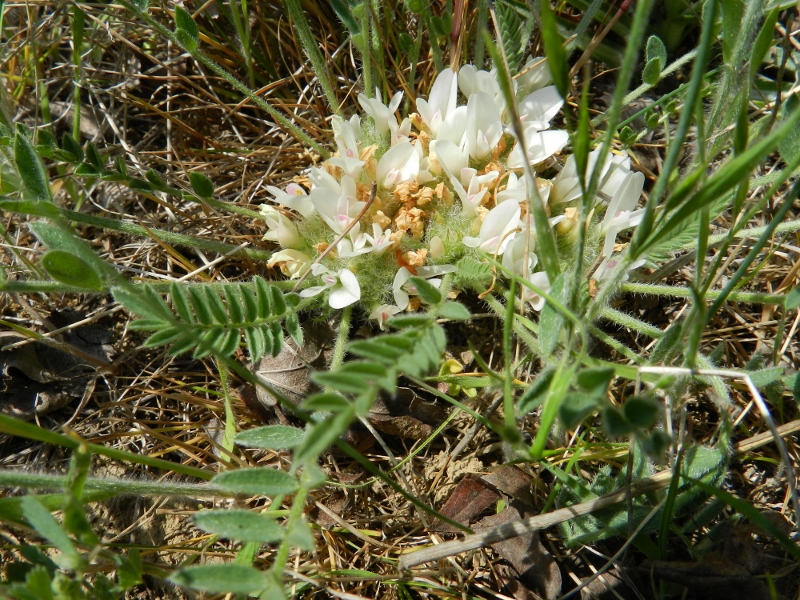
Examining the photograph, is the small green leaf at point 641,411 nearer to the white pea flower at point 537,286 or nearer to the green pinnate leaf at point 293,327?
the white pea flower at point 537,286

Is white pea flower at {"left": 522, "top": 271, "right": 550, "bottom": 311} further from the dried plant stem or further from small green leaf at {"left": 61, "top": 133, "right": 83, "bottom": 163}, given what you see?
small green leaf at {"left": 61, "top": 133, "right": 83, "bottom": 163}

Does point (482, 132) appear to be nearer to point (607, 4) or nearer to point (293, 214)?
point (293, 214)

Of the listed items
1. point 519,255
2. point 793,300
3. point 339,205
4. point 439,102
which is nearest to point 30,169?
point 339,205

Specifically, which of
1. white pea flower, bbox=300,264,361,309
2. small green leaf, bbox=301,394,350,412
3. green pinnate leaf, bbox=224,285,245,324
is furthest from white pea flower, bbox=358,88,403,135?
small green leaf, bbox=301,394,350,412

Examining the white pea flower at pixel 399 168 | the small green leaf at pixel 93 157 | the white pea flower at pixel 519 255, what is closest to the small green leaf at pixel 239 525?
the white pea flower at pixel 519 255

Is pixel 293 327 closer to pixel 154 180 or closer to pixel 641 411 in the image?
pixel 154 180

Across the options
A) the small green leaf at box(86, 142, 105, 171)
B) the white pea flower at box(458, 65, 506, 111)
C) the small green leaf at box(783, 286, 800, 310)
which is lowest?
the small green leaf at box(783, 286, 800, 310)
